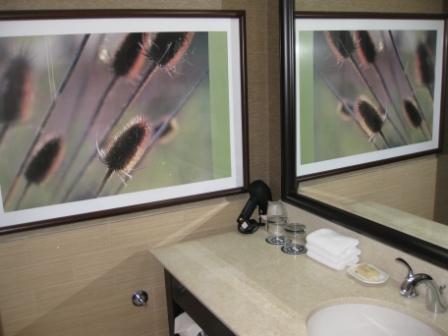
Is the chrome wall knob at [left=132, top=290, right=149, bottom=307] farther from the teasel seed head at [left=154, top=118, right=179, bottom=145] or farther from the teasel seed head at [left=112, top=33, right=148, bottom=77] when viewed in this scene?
the teasel seed head at [left=112, top=33, right=148, bottom=77]

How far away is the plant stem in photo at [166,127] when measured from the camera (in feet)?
6.12

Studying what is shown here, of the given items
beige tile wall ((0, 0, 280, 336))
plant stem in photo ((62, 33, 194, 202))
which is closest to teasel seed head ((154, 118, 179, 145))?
plant stem in photo ((62, 33, 194, 202))

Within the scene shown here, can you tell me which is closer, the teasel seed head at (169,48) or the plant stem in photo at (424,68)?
the plant stem in photo at (424,68)

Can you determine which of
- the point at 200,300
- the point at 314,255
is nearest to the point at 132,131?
the point at 200,300

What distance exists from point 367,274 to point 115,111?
3.59ft

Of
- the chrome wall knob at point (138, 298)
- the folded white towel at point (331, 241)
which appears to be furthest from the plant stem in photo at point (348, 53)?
the chrome wall knob at point (138, 298)

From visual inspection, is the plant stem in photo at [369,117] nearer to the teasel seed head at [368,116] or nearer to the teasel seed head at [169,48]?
the teasel seed head at [368,116]

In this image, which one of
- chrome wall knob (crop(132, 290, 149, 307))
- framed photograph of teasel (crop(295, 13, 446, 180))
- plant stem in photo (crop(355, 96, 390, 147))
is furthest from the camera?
chrome wall knob (crop(132, 290, 149, 307))

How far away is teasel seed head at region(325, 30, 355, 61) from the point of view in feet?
5.83

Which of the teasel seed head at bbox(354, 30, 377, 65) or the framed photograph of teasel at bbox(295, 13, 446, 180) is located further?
the teasel seed head at bbox(354, 30, 377, 65)

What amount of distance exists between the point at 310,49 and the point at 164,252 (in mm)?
1030

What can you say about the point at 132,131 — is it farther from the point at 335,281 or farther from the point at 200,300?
the point at 335,281

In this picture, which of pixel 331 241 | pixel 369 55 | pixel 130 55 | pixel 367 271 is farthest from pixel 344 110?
pixel 130 55

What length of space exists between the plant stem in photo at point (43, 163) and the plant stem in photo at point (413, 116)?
1.24 m
